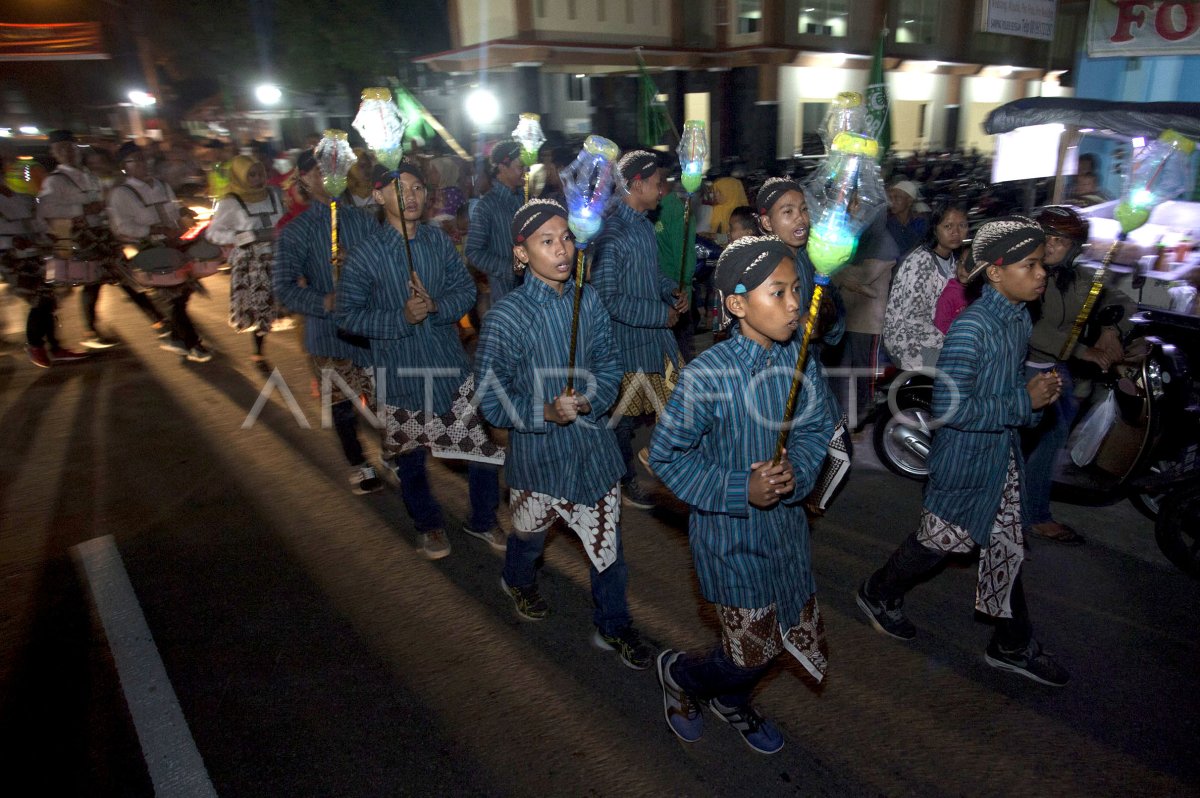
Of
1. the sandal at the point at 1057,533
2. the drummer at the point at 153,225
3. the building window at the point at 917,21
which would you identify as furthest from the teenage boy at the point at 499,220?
the building window at the point at 917,21

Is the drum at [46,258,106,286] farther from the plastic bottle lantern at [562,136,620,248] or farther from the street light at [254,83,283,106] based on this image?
the street light at [254,83,283,106]

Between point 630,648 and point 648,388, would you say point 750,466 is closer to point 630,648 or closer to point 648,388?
point 630,648

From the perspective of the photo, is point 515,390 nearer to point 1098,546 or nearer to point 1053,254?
point 1053,254

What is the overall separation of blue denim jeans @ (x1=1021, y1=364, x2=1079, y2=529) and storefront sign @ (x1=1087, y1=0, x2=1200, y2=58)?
862cm

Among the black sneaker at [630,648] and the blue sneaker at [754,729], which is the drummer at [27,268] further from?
the blue sneaker at [754,729]

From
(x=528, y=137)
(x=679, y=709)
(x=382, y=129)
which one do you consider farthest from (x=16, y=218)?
(x=679, y=709)

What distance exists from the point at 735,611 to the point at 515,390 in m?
1.25

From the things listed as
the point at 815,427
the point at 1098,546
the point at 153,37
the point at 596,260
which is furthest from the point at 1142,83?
the point at 153,37

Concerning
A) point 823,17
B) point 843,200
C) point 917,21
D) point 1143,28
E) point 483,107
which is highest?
point 917,21

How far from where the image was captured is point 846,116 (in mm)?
3742

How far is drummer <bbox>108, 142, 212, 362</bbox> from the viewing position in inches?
344

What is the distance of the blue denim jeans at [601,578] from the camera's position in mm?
3520

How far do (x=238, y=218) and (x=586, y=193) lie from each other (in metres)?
5.77

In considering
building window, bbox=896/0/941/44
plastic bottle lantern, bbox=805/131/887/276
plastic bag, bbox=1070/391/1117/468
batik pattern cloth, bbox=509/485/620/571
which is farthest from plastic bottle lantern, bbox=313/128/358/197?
building window, bbox=896/0/941/44
